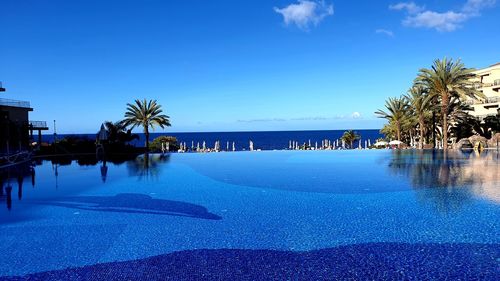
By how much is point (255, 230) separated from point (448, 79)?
29746 mm

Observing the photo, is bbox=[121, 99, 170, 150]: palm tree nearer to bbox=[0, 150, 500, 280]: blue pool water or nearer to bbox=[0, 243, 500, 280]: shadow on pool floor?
bbox=[0, 150, 500, 280]: blue pool water

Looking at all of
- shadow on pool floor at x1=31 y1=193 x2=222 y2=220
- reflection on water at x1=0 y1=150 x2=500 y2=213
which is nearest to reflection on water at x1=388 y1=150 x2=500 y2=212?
reflection on water at x1=0 y1=150 x2=500 y2=213

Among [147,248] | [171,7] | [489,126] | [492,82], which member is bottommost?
[147,248]

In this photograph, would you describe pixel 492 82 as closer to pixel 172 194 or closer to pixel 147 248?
pixel 172 194

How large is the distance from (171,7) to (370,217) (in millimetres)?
23649

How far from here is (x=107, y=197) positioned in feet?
39.7

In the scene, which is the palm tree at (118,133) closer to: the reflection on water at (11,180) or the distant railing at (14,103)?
the distant railing at (14,103)

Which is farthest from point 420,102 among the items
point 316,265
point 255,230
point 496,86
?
point 316,265

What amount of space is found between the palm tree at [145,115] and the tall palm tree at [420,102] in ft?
86.1

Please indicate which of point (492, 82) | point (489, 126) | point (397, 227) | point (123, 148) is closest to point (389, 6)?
point (489, 126)

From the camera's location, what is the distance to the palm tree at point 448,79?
30.5m

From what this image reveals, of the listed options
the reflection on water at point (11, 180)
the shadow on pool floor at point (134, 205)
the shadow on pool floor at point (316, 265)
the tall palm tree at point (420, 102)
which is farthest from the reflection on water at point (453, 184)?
the tall palm tree at point (420, 102)

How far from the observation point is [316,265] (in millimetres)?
5832

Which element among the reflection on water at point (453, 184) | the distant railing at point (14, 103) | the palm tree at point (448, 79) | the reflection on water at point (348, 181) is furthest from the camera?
the distant railing at point (14, 103)
